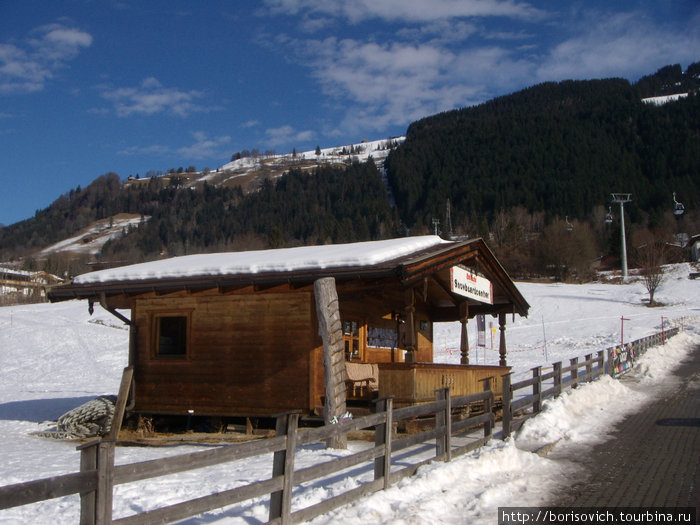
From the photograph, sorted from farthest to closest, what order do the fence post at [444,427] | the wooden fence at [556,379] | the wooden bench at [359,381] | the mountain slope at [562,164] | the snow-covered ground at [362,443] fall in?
the mountain slope at [562,164], the wooden bench at [359,381], the wooden fence at [556,379], the fence post at [444,427], the snow-covered ground at [362,443]

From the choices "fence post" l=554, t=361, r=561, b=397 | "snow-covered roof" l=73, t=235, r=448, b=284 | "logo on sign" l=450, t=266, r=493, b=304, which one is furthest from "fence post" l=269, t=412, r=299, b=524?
"fence post" l=554, t=361, r=561, b=397

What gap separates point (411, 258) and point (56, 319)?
38642 millimetres

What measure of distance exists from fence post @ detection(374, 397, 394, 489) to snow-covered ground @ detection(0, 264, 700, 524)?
20 cm

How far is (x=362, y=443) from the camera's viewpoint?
1074 centimetres

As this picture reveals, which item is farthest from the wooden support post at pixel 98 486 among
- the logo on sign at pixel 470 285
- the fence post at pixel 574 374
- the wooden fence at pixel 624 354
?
the wooden fence at pixel 624 354

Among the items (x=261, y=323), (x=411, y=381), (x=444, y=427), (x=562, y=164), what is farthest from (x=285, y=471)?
(x=562, y=164)

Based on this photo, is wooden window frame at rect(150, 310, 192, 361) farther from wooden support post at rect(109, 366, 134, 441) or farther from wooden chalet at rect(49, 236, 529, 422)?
wooden support post at rect(109, 366, 134, 441)

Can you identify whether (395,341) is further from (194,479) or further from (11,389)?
(11,389)

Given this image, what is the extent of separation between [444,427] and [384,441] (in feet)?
5.44

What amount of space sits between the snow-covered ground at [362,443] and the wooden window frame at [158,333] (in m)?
2.61

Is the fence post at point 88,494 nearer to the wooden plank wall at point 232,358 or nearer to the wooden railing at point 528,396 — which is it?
the wooden railing at point 528,396

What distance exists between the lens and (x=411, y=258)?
39.2 ft

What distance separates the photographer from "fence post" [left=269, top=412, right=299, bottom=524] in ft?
17.9

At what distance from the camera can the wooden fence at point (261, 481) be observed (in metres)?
3.96
